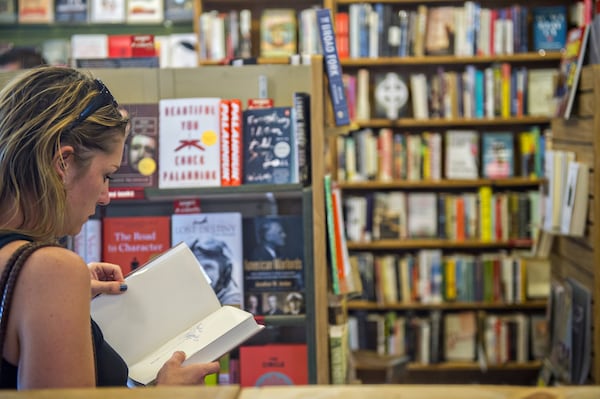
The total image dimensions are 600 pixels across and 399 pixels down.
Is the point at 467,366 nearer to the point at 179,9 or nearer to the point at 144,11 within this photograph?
the point at 179,9

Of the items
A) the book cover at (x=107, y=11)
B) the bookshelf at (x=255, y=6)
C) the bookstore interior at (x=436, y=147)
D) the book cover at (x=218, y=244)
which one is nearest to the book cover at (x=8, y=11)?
the bookstore interior at (x=436, y=147)

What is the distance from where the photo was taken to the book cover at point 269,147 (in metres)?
2.74

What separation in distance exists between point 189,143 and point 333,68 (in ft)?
1.73

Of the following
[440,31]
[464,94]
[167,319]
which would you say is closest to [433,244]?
[464,94]

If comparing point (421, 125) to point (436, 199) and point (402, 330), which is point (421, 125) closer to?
point (436, 199)

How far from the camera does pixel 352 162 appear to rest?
511cm

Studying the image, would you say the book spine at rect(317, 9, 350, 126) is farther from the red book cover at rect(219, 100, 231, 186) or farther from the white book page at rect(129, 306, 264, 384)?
the white book page at rect(129, 306, 264, 384)

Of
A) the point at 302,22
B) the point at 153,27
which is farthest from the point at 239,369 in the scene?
the point at 153,27

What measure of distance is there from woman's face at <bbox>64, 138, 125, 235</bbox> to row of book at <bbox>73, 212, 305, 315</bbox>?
4.47ft

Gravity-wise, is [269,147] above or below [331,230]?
above

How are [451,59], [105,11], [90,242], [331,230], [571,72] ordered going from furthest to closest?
[105,11], [451,59], [571,72], [90,242], [331,230]

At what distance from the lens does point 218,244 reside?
109 inches

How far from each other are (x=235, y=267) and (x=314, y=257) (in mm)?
269

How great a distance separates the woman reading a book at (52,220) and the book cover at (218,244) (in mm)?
1210
